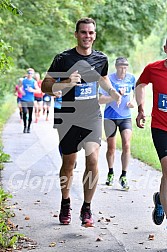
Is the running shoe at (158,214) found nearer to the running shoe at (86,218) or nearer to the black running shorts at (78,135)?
the running shoe at (86,218)

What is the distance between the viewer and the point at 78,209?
27.3 ft

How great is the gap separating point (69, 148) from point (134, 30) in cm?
2104

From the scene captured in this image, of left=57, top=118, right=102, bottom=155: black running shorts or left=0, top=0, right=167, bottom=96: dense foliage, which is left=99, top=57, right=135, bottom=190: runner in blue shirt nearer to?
left=57, top=118, right=102, bottom=155: black running shorts

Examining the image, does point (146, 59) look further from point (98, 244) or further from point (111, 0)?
point (98, 244)

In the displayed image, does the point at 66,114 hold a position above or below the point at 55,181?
above

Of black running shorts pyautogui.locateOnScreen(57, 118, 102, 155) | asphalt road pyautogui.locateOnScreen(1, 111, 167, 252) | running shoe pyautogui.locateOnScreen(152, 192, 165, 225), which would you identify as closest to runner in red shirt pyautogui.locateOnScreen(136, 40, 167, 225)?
running shoe pyautogui.locateOnScreen(152, 192, 165, 225)

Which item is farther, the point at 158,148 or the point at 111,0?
the point at 111,0

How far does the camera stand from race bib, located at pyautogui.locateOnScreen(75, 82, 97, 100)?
23.0 feet

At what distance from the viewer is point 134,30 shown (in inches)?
1086

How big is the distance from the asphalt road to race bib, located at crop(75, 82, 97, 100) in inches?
59.0

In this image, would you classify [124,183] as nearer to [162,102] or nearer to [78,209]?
[78,209]

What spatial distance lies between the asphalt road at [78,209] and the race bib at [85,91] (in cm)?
150

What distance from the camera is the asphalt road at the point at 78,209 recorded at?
21.5 feet

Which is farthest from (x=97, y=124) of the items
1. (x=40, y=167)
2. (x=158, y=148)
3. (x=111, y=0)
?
(x=111, y=0)
